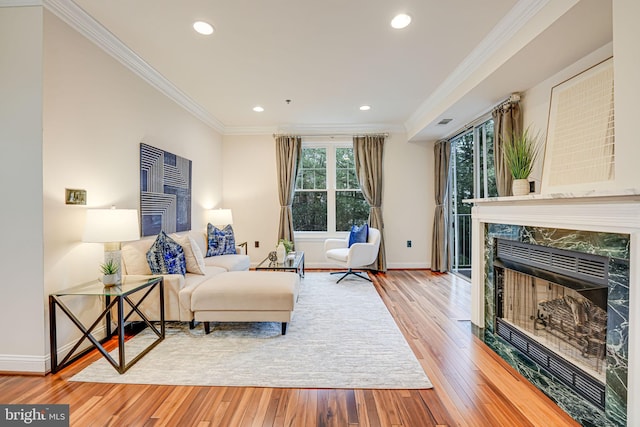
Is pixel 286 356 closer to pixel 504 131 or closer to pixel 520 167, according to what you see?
pixel 520 167

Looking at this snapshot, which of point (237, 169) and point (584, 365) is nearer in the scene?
point (584, 365)

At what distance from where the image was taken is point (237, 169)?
210 inches

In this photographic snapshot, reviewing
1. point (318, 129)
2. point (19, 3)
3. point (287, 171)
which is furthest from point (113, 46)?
point (318, 129)

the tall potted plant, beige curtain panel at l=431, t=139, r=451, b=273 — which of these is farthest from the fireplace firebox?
beige curtain panel at l=431, t=139, r=451, b=273

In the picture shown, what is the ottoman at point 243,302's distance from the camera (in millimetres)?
2469

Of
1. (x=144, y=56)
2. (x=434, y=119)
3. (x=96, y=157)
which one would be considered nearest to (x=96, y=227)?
(x=96, y=157)

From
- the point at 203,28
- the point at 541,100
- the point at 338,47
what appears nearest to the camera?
the point at 203,28

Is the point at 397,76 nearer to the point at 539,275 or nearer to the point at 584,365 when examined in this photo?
the point at 539,275

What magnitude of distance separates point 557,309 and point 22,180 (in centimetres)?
386

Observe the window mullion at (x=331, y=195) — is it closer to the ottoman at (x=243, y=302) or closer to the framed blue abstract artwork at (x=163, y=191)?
the framed blue abstract artwork at (x=163, y=191)

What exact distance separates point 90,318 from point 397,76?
3808mm

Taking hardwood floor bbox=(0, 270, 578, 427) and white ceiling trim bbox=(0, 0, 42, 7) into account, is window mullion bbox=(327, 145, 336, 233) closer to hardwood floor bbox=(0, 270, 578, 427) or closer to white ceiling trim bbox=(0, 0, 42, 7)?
hardwood floor bbox=(0, 270, 578, 427)

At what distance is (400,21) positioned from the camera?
229 centimetres

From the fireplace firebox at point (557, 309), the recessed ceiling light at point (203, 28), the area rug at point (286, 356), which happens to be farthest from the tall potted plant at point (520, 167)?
the recessed ceiling light at point (203, 28)
